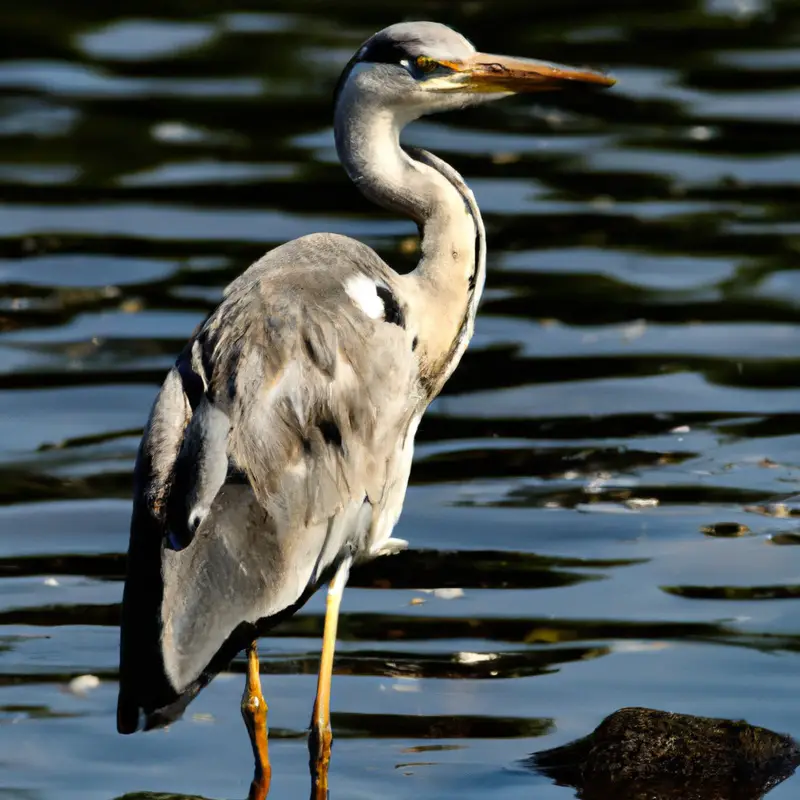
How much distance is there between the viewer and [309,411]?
5930mm

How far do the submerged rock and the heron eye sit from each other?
2268 millimetres

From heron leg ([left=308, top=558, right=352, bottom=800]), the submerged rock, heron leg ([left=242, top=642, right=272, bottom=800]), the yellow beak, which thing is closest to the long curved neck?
the yellow beak

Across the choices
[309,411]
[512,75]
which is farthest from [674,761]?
[512,75]

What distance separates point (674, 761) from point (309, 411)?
5.18 ft

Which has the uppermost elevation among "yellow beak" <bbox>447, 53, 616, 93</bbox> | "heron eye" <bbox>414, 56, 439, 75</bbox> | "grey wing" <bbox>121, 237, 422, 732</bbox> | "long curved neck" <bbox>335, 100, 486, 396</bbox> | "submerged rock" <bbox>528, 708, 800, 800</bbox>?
"heron eye" <bbox>414, 56, 439, 75</bbox>

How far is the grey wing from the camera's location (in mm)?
5594

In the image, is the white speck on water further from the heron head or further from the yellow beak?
the yellow beak

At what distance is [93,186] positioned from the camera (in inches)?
503

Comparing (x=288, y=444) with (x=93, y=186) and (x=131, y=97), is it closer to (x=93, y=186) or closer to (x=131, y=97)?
(x=93, y=186)

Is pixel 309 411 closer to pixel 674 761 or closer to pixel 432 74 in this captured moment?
pixel 432 74

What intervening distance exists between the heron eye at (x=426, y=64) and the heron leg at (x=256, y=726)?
6.72ft

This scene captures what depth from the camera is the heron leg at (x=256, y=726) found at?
19.7 ft

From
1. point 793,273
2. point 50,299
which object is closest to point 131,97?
point 50,299

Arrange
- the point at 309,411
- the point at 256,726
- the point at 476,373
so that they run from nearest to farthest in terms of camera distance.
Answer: the point at 309,411 → the point at 256,726 → the point at 476,373
